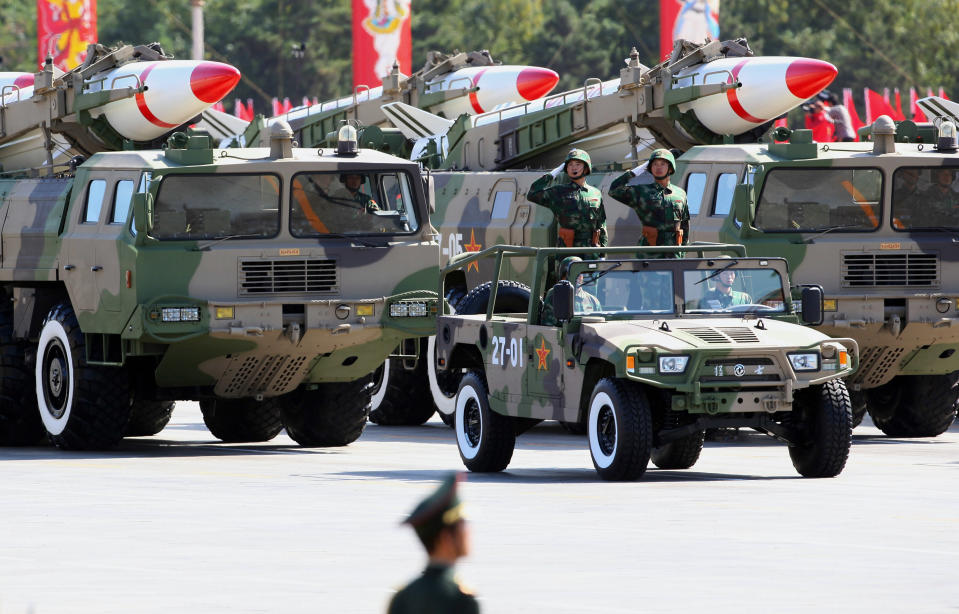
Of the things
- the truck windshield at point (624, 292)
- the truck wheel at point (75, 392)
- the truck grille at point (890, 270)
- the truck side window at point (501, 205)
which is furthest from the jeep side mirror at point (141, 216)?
the truck grille at point (890, 270)

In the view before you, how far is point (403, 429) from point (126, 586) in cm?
1119

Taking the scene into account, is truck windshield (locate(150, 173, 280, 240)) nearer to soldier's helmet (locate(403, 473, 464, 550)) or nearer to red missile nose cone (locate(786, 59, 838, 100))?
red missile nose cone (locate(786, 59, 838, 100))

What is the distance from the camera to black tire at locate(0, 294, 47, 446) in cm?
1803

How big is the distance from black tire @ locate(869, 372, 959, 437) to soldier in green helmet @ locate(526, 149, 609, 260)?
3.75 metres

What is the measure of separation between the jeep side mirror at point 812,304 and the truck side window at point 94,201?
18.5ft

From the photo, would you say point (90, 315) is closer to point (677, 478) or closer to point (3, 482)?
point (3, 482)

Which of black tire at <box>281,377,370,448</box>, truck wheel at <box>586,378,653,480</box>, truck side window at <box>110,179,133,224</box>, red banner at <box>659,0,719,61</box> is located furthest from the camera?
red banner at <box>659,0,719,61</box>

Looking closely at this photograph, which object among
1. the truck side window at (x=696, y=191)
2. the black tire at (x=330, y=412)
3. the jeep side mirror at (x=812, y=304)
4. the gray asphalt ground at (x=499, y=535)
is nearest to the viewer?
the gray asphalt ground at (x=499, y=535)

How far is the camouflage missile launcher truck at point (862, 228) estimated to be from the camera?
1797 cm

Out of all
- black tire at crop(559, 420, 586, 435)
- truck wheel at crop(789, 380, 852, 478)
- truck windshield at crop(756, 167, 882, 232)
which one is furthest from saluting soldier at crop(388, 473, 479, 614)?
black tire at crop(559, 420, 586, 435)

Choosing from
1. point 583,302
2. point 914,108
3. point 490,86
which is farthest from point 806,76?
point 914,108

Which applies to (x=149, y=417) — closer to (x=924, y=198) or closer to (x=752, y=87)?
(x=752, y=87)

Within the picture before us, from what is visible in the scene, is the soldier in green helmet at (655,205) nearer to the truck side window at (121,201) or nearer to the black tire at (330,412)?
the black tire at (330,412)

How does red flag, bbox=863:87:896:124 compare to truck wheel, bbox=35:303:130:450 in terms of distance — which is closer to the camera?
truck wheel, bbox=35:303:130:450
